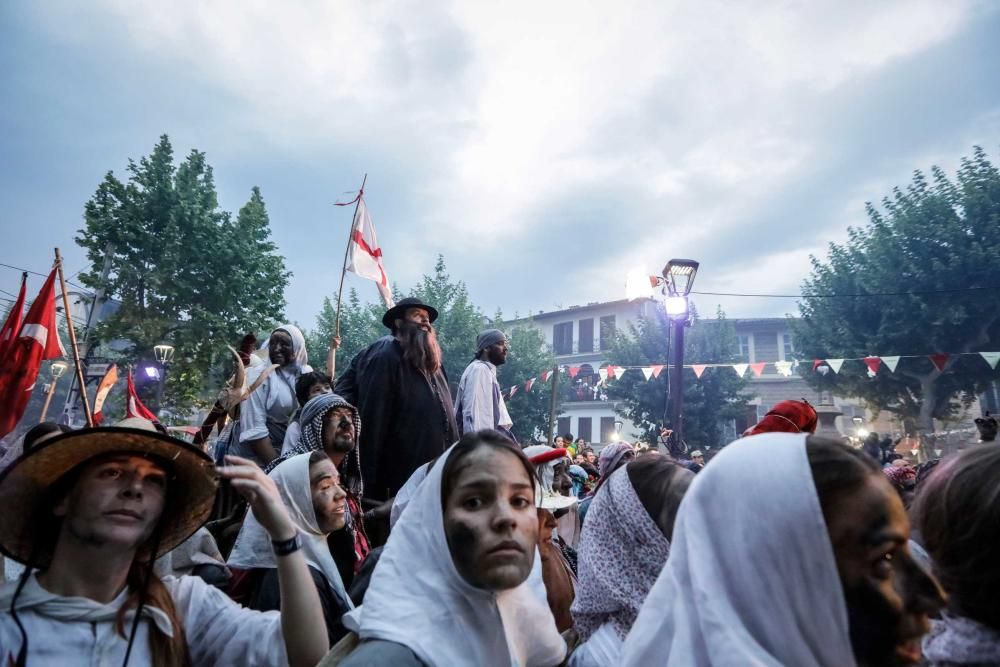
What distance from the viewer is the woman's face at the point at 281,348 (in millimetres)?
5492

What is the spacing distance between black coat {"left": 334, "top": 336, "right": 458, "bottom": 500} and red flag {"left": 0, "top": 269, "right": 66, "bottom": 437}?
3023 mm

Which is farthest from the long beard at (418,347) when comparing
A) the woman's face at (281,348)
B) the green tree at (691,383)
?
the green tree at (691,383)

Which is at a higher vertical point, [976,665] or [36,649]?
[976,665]

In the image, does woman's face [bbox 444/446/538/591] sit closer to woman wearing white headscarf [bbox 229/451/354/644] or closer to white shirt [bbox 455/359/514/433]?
woman wearing white headscarf [bbox 229/451/354/644]

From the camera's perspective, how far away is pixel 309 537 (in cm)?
273

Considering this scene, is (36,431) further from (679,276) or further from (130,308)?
(130,308)

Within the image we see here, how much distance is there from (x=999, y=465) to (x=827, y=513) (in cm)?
67

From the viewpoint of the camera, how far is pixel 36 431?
3.86 metres

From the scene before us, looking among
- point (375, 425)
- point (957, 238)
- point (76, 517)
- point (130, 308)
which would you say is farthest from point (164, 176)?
point (957, 238)

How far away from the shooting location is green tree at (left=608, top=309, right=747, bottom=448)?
90.2 ft

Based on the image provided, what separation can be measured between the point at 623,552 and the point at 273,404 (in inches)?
156

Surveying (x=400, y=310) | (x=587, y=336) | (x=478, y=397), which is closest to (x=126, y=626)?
(x=400, y=310)

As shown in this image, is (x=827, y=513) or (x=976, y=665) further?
(x=976, y=665)

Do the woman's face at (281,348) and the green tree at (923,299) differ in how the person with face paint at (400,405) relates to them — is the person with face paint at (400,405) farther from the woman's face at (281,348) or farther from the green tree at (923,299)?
the green tree at (923,299)
